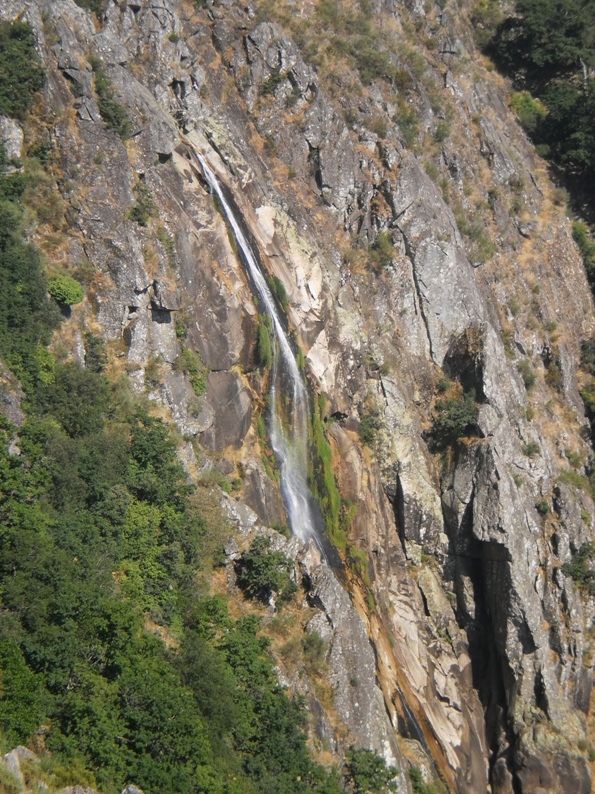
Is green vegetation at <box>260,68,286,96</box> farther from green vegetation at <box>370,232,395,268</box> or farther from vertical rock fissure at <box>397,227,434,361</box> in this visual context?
vertical rock fissure at <box>397,227,434,361</box>

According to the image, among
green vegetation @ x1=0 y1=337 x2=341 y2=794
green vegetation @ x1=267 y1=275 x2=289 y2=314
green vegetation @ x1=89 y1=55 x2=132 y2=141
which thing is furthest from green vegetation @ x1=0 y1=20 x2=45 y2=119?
green vegetation @ x1=267 y1=275 x2=289 y2=314

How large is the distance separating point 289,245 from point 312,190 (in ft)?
16.8

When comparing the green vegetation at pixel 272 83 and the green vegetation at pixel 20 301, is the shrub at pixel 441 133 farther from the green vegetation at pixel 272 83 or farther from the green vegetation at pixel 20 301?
the green vegetation at pixel 20 301

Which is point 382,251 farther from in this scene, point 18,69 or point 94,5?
point 18,69

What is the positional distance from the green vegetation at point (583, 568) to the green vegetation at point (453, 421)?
21.9 ft

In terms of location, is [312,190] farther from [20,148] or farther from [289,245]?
[20,148]

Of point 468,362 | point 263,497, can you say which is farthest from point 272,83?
point 263,497

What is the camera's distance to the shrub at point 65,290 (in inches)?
942

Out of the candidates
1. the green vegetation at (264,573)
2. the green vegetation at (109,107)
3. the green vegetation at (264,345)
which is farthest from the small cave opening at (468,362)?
the green vegetation at (109,107)

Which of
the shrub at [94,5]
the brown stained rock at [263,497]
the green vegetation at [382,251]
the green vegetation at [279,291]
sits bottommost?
the brown stained rock at [263,497]

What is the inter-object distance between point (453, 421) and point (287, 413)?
8.00 metres

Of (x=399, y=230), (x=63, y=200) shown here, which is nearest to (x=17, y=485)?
(x=63, y=200)

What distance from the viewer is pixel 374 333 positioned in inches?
1331

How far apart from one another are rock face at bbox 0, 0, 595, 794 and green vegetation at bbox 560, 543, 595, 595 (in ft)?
1.41
